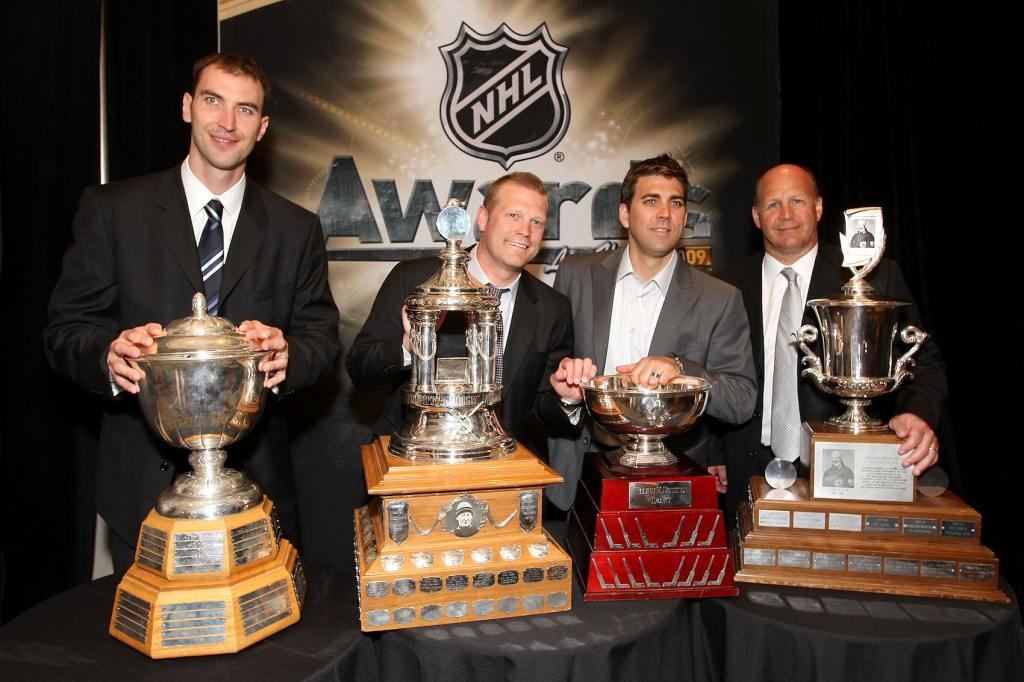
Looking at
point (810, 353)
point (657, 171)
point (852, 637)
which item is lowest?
point (852, 637)

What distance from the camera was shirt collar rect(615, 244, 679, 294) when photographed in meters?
2.90

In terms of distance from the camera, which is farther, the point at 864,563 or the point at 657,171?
the point at 657,171

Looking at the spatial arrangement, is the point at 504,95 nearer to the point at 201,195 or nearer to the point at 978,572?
the point at 201,195

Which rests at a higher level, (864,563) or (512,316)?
(512,316)

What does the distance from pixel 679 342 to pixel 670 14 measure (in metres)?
2.14

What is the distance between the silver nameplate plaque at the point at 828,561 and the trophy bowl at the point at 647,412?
45 cm

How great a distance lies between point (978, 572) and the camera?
192cm

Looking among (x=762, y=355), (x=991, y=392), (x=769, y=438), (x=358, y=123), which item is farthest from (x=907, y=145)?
(x=358, y=123)

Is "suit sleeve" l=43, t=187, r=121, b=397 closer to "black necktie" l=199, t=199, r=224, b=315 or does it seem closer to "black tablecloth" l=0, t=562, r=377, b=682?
"black necktie" l=199, t=199, r=224, b=315

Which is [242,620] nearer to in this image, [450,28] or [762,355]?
[762,355]

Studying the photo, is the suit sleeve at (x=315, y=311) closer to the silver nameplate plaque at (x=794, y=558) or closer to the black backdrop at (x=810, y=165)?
the black backdrop at (x=810, y=165)

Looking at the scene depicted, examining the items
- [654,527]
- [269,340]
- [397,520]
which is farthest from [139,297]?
[654,527]

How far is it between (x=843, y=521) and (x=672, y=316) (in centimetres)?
102

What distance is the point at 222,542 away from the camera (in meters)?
1.59
